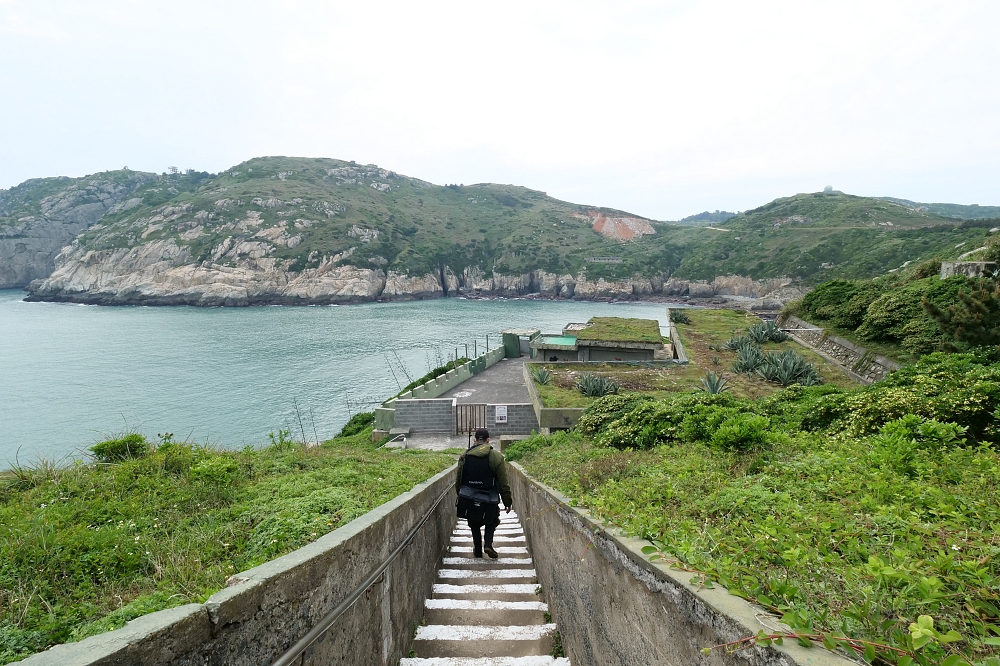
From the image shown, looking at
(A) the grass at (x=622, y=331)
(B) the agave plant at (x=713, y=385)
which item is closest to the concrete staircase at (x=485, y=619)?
(B) the agave plant at (x=713, y=385)

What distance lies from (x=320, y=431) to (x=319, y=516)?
27.7 metres

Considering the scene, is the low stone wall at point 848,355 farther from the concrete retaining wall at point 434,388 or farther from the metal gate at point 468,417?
the concrete retaining wall at point 434,388

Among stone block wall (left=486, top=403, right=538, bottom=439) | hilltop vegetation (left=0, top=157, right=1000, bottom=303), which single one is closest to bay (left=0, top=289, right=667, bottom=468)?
stone block wall (left=486, top=403, right=538, bottom=439)

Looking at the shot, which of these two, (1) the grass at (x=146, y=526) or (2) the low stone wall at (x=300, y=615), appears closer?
(2) the low stone wall at (x=300, y=615)

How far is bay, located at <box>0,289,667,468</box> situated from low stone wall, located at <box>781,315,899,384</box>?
1917cm

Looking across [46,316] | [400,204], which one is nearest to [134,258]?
[46,316]

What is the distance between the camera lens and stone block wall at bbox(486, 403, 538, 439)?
832 inches

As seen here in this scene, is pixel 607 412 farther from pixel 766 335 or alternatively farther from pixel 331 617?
pixel 766 335

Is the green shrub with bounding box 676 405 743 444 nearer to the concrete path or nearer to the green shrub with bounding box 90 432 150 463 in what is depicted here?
the green shrub with bounding box 90 432 150 463

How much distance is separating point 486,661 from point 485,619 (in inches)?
37.1

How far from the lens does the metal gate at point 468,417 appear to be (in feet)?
70.7

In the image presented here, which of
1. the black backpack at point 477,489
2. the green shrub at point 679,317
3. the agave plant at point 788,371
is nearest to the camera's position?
the black backpack at point 477,489

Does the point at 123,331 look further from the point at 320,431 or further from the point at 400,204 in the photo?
the point at 400,204

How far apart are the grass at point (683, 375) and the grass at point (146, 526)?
8929mm
